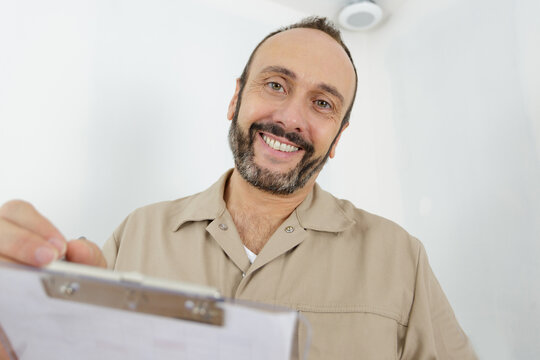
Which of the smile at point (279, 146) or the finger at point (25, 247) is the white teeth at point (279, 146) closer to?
the smile at point (279, 146)

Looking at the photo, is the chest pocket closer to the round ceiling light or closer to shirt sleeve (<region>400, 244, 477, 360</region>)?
shirt sleeve (<region>400, 244, 477, 360</region>)

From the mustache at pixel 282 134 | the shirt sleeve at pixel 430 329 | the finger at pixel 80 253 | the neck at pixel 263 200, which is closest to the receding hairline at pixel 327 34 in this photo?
the mustache at pixel 282 134

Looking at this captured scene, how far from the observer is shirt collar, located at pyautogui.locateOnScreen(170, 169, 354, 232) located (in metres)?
0.98

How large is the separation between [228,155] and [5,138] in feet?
2.12

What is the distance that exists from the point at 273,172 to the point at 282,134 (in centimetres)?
10

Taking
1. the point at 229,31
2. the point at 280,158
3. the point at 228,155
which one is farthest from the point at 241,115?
the point at 229,31

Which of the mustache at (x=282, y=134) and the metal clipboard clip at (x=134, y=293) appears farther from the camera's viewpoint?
the mustache at (x=282, y=134)

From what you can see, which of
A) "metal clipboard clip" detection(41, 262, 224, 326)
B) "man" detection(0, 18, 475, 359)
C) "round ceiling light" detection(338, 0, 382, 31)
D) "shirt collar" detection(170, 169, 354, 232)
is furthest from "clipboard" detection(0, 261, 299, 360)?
"round ceiling light" detection(338, 0, 382, 31)

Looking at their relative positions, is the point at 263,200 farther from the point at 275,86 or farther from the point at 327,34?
the point at 327,34

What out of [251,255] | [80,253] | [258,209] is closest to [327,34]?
[258,209]

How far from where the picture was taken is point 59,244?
503 millimetres

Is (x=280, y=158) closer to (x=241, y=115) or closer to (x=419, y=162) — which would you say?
(x=241, y=115)

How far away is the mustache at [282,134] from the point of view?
99 centimetres

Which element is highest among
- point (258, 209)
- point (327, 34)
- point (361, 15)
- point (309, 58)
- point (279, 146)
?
point (361, 15)
